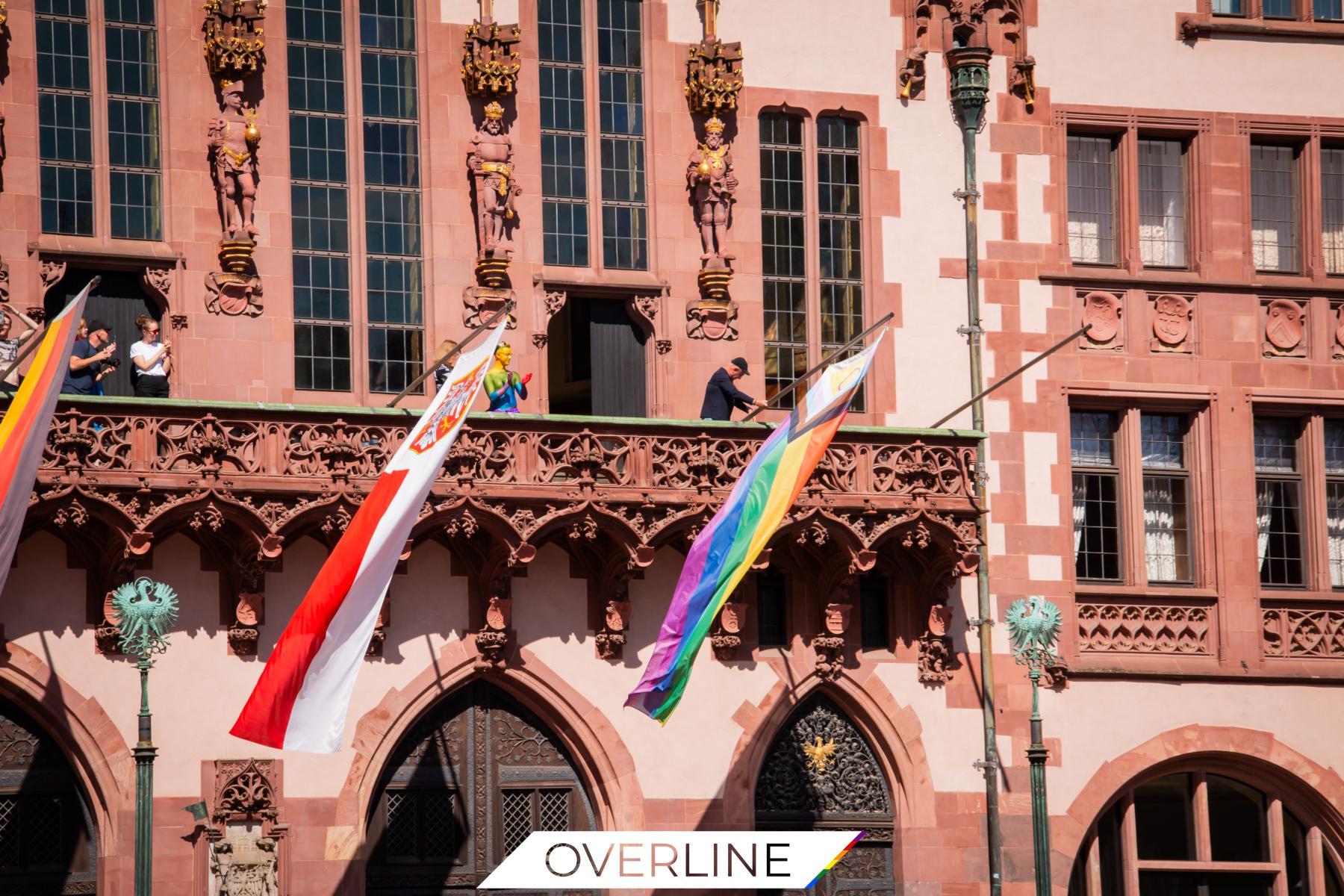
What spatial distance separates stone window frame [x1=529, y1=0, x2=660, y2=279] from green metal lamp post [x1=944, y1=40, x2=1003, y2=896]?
13.3ft

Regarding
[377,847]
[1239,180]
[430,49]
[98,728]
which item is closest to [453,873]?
[377,847]

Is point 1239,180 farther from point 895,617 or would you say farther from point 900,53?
point 895,617

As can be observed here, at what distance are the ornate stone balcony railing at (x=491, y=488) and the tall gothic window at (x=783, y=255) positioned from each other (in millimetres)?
2186

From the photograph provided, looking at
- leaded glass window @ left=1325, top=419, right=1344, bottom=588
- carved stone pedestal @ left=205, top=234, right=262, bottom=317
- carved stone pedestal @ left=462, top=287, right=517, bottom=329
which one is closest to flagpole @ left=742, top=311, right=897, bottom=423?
carved stone pedestal @ left=462, top=287, right=517, bottom=329

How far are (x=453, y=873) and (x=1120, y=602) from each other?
925 cm

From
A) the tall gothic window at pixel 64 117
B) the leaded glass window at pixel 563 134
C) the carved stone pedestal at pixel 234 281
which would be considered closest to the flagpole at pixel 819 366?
the leaded glass window at pixel 563 134

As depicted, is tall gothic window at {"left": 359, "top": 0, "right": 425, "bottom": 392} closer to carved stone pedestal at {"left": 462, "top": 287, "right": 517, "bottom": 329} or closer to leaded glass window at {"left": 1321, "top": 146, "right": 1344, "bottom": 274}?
carved stone pedestal at {"left": 462, "top": 287, "right": 517, "bottom": 329}

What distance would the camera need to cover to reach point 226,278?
118 ft

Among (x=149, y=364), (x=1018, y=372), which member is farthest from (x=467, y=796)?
(x=1018, y=372)

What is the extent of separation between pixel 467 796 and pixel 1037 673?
683cm

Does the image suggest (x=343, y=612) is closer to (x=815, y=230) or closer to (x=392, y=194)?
(x=392, y=194)

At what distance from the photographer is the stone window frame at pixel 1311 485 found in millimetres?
39250

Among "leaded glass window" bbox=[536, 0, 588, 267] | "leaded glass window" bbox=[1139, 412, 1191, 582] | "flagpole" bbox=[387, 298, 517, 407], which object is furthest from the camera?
"leaded glass window" bbox=[1139, 412, 1191, 582]

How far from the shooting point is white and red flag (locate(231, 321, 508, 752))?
30953mm
